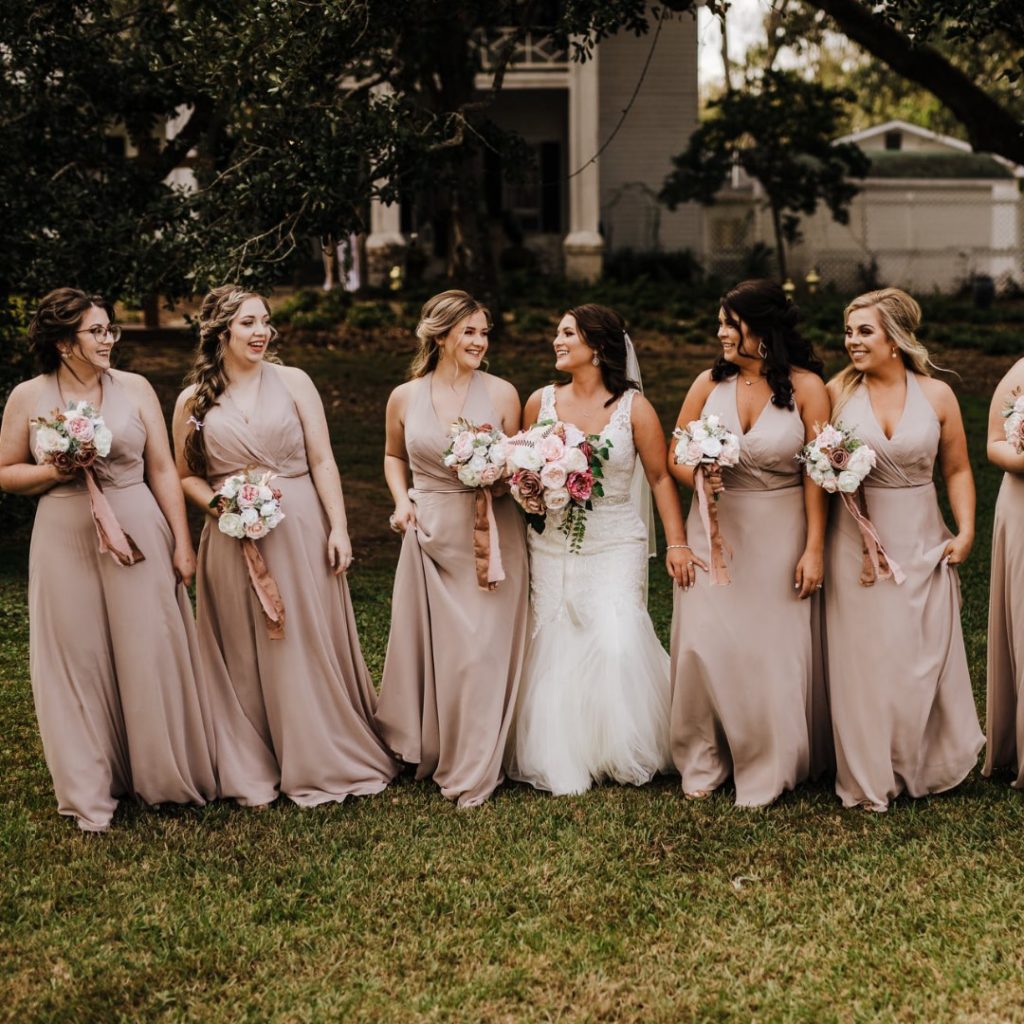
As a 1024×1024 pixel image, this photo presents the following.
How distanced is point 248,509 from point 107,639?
2.94 ft

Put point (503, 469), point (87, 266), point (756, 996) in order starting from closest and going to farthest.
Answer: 1. point (756, 996)
2. point (503, 469)
3. point (87, 266)

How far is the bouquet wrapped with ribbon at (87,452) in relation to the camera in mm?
5855

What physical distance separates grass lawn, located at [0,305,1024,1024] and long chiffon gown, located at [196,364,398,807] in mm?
252

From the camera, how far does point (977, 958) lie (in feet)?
15.9

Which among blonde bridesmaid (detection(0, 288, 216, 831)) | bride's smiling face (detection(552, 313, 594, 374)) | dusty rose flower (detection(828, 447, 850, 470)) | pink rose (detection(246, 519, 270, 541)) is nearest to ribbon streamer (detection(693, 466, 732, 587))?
dusty rose flower (detection(828, 447, 850, 470))

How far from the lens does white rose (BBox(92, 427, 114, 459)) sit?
591 centimetres

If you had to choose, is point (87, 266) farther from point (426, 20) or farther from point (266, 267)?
point (426, 20)

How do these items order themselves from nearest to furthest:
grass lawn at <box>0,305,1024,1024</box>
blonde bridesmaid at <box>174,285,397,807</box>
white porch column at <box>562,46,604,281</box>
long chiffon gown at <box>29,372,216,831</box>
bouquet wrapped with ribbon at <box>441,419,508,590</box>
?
grass lawn at <box>0,305,1024,1024</box> < long chiffon gown at <box>29,372,216,831</box> < bouquet wrapped with ribbon at <box>441,419,508,590</box> < blonde bridesmaid at <box>174,285,397,807</box> < white porch column at <box>562,46,604,281</box>

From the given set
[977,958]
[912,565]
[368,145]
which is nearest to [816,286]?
[368,145]

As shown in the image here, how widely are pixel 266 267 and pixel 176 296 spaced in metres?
1.07

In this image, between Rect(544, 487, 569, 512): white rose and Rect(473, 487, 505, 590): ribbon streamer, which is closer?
Rect(544, 487, 569, 512): white rose

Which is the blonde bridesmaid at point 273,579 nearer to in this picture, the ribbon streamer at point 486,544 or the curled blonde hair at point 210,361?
the curled blonde hair at point 210,361

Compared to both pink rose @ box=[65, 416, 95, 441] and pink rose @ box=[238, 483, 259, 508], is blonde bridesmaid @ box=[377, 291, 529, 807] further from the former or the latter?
pink rose @ box=[65, 416, 95, 441]

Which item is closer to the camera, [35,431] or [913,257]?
[35,431]
